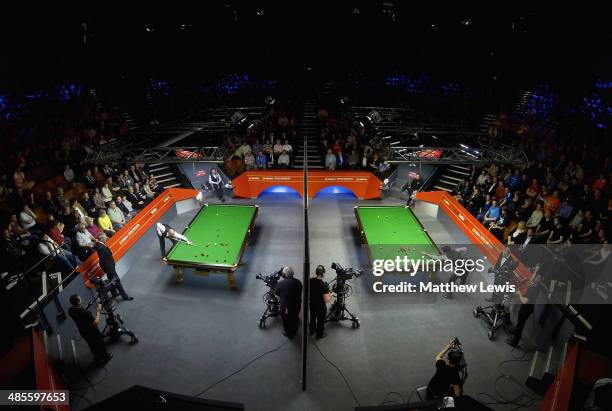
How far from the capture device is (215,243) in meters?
7.24

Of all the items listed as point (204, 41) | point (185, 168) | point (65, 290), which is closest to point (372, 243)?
point (65, 290)

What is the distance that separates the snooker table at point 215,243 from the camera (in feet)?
21.2

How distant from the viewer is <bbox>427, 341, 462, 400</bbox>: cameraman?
3.94m

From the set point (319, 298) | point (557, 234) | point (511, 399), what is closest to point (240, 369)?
point (319, 298)

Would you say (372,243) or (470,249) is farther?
(470,249)

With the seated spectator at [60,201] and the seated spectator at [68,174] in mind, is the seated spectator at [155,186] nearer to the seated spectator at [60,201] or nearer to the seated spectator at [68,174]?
the seated spectator at [68,174]

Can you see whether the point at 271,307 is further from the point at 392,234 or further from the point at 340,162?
the point at 340,162

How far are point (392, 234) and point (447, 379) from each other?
3.99 metres

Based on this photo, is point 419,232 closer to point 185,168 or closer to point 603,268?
point 603,268

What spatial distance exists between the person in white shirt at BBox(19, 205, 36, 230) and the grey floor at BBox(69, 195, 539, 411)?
7.23 ft

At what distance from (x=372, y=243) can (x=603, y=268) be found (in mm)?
4194

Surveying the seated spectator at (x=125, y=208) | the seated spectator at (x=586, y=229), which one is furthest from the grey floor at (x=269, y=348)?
the seated spectator at (x=586, y=229)

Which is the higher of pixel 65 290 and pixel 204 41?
pixel 204 41

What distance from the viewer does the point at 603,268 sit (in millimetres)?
6262
